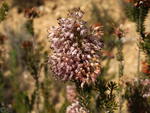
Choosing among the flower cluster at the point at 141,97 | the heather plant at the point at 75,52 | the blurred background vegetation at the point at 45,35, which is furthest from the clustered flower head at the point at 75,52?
the blurred background vegetation at the point at 45,35

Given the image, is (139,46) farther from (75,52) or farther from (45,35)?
(45,35)

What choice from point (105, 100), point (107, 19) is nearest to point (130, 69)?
point (107, 19)

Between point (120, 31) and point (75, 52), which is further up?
point (120, 31)

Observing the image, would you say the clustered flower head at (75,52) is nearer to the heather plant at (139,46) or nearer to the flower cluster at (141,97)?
the heather plant at (139,46)

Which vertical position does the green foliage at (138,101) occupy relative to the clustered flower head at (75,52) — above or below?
below

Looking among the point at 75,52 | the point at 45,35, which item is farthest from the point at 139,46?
the point at 45,35

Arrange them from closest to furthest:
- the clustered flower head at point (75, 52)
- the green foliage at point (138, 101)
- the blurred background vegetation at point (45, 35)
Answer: the clustered flower head at point (75, 52) → the green foliage at point (138, 101) → the blurred background vegetation at point (45, 35)

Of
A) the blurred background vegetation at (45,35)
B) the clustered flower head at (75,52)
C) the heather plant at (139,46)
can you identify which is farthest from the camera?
the blurred background vegetation at (45,35)

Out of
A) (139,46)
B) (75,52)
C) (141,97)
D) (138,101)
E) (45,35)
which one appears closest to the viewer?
(75,52)

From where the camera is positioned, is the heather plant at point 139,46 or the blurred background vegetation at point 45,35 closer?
the heather plant at point 139,46

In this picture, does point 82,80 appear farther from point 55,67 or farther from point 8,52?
point 8,52
